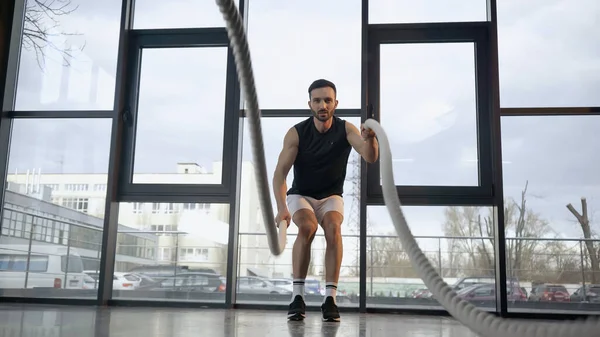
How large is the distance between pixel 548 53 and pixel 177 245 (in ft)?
9.87

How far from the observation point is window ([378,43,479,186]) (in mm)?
4207

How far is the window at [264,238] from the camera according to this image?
14.0ft

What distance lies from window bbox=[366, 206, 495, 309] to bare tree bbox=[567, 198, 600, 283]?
57cm

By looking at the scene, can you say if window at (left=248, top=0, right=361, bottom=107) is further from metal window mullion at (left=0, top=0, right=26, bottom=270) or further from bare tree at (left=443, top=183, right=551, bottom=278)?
metal window mullion at (left=0, top=0, right=26, bottom=270)

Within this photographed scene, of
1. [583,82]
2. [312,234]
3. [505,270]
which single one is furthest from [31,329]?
[583,82]

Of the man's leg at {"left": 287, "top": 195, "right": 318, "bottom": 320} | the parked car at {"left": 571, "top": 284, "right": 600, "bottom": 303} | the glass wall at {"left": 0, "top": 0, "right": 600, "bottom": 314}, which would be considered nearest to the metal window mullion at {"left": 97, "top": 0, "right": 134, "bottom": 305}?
the glass wall at {"left": 0, "top": 0, "right": 600, "bottom": 314}

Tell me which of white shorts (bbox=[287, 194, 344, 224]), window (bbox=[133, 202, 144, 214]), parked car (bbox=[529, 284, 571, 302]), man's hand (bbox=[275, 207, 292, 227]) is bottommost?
parked car (bbox=[529, 284, 571, 302])

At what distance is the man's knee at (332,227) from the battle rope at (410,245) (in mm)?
463

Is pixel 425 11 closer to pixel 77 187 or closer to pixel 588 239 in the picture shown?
pixel 588 239

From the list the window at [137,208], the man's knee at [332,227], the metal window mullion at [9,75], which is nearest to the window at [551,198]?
the man's knee at [332,227]

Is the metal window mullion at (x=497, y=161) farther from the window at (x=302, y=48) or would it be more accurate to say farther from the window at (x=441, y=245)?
the window at (x=302, y=48)

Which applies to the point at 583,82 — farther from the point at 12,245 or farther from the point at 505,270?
the point at 12,245

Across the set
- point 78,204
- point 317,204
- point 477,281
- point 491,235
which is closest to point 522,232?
point 491,235

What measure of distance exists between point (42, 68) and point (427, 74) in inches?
116
